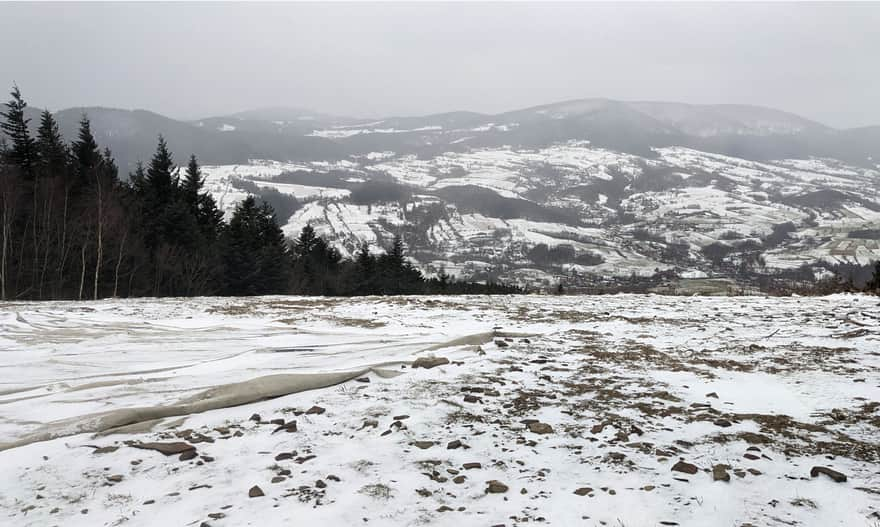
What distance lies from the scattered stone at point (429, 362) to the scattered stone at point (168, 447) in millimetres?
3364

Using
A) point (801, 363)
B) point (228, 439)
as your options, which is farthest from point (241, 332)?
point (801, 363)

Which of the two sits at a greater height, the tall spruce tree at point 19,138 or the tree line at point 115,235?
the tall spruce tree at point 19,138

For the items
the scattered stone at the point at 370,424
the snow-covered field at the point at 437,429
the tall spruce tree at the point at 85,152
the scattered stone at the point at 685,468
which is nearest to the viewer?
the snow-covered field at the point at 437,429

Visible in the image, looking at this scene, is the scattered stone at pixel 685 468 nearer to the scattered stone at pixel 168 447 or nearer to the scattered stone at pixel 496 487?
the scattered stone at pixel 496 487

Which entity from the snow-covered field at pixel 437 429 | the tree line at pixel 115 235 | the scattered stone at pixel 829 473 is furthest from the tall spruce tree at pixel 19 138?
the scattered stone at pixel 829 473

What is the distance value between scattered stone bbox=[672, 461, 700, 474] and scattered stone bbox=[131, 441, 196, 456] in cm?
414

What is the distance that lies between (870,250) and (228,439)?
192 m

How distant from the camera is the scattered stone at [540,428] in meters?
4.47

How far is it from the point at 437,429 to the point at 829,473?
3222 millimetres

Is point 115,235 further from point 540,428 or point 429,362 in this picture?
point 540,428

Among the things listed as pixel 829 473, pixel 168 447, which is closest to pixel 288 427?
pixel 168 447

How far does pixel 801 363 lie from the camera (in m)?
6.90

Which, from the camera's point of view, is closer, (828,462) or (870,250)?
(828,462)

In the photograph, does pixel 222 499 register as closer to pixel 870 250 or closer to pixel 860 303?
pixel 860 303
